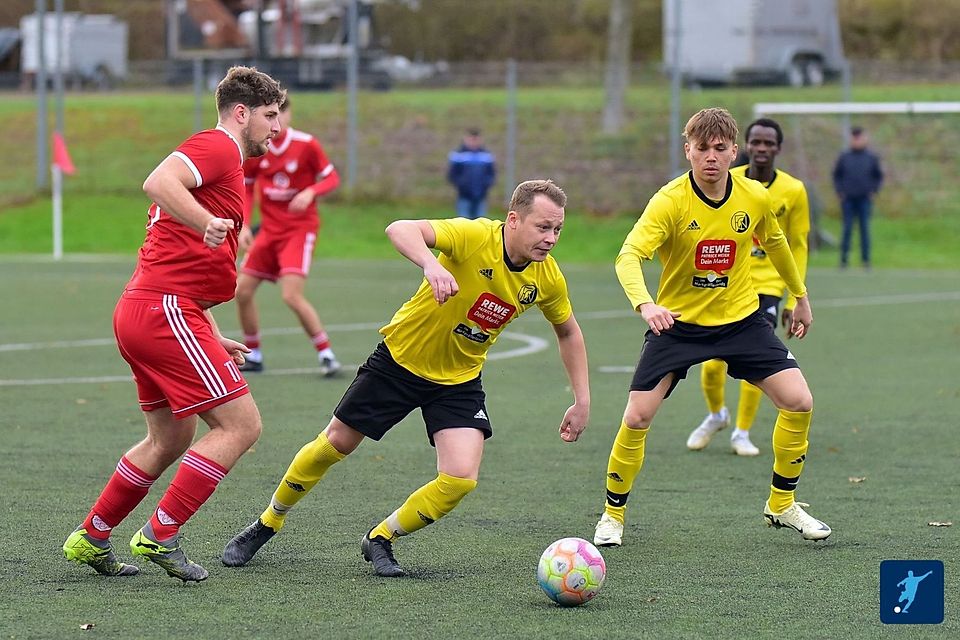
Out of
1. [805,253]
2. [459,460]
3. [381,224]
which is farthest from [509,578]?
[381,224]

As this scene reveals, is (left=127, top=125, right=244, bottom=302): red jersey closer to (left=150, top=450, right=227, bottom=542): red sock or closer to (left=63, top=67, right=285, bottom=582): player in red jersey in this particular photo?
(left=63, top=67, right=285, bottom=582): player in red jersey

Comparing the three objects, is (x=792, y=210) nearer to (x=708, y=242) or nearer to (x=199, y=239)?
(x=708, y=242)

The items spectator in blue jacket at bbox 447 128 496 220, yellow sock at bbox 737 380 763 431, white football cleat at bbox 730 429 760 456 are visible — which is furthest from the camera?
spectator in blue jacket at bbox 447 128 496 220

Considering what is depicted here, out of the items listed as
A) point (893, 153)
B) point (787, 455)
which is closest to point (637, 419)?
point (787, 455)

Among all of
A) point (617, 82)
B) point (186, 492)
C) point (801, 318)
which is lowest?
point (186, 492)

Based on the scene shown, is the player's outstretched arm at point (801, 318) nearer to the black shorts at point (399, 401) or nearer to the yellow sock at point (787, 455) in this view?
the yellow sock at point (787, 455)

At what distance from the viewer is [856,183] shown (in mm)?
23266

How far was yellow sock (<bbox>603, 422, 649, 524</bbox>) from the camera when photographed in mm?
6742

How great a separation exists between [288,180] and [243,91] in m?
6.58

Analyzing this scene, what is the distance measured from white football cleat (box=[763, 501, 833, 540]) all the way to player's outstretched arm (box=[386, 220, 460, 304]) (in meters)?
2.10

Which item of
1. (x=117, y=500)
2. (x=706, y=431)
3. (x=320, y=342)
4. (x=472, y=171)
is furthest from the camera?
(x=472, y=171)

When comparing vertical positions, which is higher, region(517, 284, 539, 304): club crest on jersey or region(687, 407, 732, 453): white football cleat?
region(517, 284, 539, 304): club crest on jersey

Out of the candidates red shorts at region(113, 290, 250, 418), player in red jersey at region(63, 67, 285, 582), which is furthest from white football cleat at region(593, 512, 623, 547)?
red shorts at region(113, 290, 250, 418)

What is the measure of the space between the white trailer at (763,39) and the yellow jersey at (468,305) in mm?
27349
